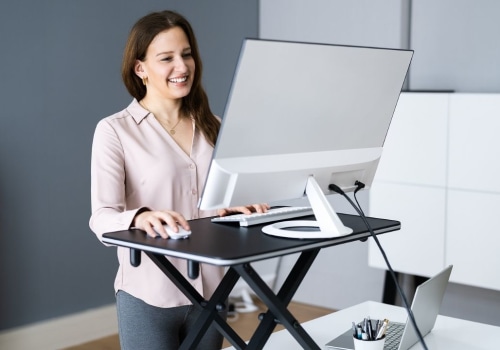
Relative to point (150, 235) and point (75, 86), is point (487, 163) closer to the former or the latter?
point (75, 86)

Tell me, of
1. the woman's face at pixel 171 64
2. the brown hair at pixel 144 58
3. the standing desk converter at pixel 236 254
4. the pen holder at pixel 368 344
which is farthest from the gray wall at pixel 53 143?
the pen holder at pixel 368 344

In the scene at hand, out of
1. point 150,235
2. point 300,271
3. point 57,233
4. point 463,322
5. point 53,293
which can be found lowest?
point 53,293

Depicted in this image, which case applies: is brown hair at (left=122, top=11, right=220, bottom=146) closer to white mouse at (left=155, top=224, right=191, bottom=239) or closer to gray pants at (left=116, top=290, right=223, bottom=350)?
gray pants at (left=116, top=290, right=223, bottom=350)

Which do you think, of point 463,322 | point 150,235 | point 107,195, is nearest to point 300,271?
point 150,235

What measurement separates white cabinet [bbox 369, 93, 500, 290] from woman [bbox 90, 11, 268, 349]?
6.78ft

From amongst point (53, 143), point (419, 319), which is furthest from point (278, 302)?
point (53, 143)

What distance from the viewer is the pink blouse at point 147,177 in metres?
2.15

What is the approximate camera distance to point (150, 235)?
1.77m

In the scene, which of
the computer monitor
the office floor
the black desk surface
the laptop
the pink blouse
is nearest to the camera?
the black desk surface

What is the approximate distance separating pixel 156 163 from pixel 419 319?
809mm

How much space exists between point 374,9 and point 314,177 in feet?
10.1

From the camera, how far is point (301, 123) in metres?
1.81

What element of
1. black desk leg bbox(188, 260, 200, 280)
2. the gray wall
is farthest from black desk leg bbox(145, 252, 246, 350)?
the gray wall

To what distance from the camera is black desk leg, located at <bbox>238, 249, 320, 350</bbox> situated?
1.69 m
